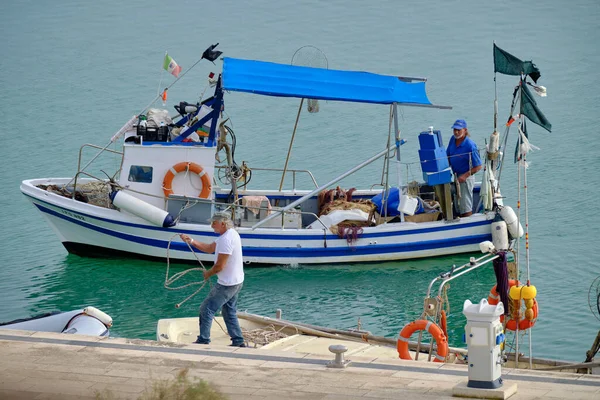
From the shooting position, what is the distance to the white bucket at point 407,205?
1784 cm

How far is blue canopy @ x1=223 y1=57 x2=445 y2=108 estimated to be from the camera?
17.6 meters

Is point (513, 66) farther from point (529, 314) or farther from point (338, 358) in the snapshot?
point (338, 358)

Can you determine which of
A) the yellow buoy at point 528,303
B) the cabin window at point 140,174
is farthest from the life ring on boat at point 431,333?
the cabin window at point 140,174

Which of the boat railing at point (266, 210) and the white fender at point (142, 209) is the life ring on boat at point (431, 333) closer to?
the boat railing at point (266, 210)

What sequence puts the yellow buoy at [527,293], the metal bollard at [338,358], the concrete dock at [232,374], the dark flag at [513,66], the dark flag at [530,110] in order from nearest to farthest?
the concrete dock at [232,374]
the metal bollard at [338,358]
the yellow buoy at [527,293]
the dark flag at [530,110]
the dark flag at [513,66]

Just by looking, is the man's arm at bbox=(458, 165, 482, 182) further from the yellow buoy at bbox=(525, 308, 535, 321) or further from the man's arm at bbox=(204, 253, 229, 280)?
the man's arm at bbox=(204, 253, 229, 280)

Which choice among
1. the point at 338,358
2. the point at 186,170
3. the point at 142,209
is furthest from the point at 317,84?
the point at 338,358

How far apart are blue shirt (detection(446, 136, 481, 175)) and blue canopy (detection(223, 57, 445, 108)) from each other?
880 millimetres

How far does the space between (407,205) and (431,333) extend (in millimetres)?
6807

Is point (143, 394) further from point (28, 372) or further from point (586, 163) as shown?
point (586, 163)

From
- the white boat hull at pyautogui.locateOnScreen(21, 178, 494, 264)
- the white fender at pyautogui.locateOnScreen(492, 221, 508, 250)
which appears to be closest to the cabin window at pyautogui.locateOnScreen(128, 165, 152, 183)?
the white boat hull at pyautogui.locateOnScreen(21, 178, 494, 264)

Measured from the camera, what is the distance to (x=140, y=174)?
1822 cm

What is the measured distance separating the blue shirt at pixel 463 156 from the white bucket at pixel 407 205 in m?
0.88

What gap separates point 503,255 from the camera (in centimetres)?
1198
